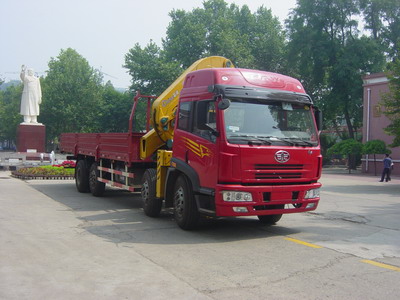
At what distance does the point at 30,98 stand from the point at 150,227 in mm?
31124

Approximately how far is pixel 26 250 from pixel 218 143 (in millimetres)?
3553

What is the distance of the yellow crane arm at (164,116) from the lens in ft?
33.6

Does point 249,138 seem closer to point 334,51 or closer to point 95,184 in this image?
point 95,184

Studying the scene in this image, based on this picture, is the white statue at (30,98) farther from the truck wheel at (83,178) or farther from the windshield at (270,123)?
the windshield at (270,123)

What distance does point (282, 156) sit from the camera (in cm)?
752

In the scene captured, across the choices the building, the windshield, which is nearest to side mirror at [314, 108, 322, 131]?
the windshield

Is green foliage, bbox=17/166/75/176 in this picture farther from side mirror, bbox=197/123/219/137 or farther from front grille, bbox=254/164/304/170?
front grille, bbox=254/164/304/170

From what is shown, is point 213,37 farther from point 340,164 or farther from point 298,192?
point 298,192

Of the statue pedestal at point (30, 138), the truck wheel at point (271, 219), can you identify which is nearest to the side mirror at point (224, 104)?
the truck wheel at point (271, 219)

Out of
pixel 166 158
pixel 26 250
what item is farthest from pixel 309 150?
pixel 26 250

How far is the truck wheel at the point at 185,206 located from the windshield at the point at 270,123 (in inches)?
58.5

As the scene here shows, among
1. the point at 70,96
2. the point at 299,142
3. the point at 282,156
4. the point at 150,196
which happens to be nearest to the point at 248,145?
the point at 282,156

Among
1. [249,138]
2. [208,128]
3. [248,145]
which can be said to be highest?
[208,128]

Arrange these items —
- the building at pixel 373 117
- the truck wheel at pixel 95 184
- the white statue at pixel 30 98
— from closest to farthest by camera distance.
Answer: the truck wheel at pixel 95 184 → the building at pixel 373 117 → the white statue at pixel 30 98
